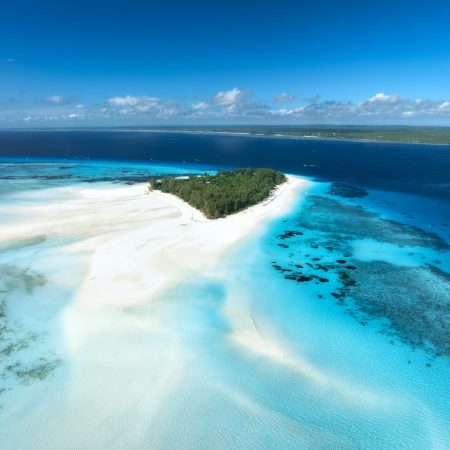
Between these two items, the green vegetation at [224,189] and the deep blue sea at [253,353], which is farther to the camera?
the green vegetation at [224,189]

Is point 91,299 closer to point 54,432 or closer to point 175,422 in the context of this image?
point 54,432

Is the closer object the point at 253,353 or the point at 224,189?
the point at 253,353

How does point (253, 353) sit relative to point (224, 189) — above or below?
below

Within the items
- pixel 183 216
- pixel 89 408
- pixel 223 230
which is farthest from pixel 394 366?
pixel 183 216

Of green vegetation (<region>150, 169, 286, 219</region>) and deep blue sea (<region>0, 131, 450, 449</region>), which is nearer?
deep blue sea (<region>0, 131, 450, 449</region>)
